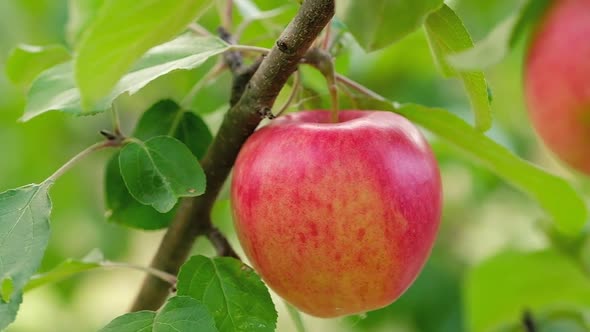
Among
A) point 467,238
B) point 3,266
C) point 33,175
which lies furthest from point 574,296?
point 33,175

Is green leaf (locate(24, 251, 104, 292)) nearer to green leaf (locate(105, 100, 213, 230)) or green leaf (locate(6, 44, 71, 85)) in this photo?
green leaf (locate(105, 100, 213, 230))

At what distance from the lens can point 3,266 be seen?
57 cm

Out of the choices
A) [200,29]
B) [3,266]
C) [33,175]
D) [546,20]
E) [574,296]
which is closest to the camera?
[546,20]

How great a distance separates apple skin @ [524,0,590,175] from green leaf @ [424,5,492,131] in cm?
7

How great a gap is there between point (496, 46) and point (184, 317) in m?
0.29

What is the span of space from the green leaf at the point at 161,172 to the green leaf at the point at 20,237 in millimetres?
63

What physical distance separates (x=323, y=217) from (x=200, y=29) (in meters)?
0.25

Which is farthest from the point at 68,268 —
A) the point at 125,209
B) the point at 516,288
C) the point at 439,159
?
A: the point at 439,159

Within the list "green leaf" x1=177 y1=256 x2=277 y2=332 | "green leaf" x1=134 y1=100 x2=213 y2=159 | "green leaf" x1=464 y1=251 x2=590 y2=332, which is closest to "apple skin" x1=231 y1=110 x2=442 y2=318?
"green leaf" x1=177 y1=256 x2=277 y2=332

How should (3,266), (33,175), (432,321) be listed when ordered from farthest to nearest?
(33,175) < (432,321) < (3,266)

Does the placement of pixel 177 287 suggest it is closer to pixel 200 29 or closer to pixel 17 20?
pixel 200 29

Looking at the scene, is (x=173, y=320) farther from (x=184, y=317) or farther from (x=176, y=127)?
(x=176, y=127)

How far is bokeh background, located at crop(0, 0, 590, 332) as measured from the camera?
146 centimetres

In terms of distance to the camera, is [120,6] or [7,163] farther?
[7,163]
